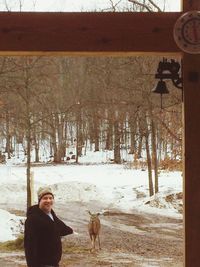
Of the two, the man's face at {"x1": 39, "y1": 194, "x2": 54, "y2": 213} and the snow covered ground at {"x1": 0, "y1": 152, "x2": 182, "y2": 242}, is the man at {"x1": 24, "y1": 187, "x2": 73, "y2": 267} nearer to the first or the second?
the man's face at {"x1": 39, "y1": 194, "x2": 54, "y2": 213}

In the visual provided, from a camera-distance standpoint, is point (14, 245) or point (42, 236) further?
point (14, 245)

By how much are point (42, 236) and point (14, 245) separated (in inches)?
286

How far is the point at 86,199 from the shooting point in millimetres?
21562

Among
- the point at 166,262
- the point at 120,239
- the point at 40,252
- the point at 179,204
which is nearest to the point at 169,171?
the point at 179,204

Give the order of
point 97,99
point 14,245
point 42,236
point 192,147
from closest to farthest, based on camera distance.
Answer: point 192,147 < point 42,236 < point 14,245 < point 97,99

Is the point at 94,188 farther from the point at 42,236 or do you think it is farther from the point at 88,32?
the point at 88,32

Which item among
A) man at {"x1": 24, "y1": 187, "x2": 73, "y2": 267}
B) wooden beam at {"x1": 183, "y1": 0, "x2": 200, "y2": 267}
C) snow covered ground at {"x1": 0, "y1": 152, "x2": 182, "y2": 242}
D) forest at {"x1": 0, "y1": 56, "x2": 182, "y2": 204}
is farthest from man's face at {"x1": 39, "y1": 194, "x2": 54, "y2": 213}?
snow covered ground at {"x1": 0, "y1": 152, "x2": 182, "y2": 242}

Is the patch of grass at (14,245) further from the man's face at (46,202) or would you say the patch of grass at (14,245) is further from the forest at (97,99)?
the man's face at (46,202)

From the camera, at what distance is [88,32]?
4.48 m

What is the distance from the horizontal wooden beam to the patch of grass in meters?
8.08

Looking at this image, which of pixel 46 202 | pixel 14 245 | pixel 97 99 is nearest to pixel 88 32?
pixel 46 202

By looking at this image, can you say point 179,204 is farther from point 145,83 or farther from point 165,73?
point 165,73

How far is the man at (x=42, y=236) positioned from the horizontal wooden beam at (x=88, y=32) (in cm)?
146

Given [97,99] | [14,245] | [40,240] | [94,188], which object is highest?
[97,99]
